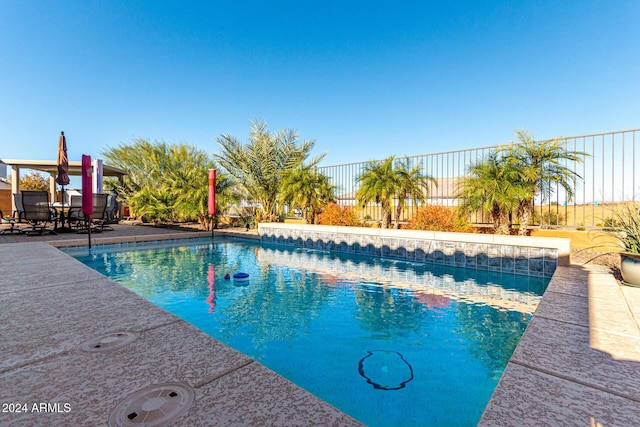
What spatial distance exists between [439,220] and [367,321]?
526 cm

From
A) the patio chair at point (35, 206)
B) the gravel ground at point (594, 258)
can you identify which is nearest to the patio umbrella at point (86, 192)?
the patio chair at point (35, 206)

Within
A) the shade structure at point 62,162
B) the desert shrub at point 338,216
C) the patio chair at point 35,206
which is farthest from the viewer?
the desert shrub at point 338,216

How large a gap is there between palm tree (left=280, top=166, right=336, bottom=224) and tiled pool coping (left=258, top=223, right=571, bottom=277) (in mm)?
1732

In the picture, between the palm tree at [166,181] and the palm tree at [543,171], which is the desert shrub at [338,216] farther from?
the palm tree at [166,181]

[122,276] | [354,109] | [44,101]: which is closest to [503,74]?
[354,109]

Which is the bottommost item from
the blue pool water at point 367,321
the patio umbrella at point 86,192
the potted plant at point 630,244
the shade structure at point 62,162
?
the blue pool water at point 367,321

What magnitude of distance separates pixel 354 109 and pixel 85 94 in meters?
16.8

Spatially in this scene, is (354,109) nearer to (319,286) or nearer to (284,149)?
(284,149)

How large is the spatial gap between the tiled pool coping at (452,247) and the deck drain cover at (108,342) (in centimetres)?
663

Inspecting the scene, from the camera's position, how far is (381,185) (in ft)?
30.7

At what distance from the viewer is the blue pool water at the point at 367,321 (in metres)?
2.35

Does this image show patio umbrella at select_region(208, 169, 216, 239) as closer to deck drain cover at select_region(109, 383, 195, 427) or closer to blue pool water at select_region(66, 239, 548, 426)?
blue pool water at select_region(66, 239, 548, 426)

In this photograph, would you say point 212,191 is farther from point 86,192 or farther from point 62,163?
point 62,163

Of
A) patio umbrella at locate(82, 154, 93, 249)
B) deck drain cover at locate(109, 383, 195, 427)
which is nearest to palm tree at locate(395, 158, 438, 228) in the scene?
deck drain cover at locate(109, 383, 195, 427)
